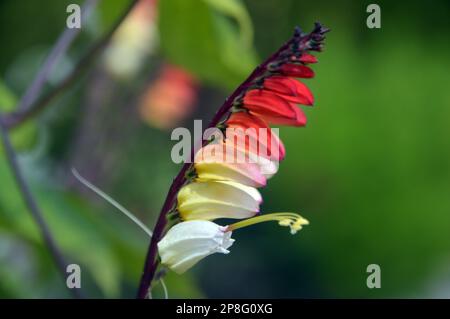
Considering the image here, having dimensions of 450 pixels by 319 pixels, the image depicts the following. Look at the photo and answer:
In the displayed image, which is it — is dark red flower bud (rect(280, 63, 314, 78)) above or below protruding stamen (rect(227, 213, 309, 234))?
above

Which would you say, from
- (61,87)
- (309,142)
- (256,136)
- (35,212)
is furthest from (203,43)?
(309,142)

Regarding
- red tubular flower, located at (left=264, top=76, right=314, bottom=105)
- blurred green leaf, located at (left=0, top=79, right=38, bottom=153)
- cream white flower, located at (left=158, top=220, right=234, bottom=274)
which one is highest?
blurred green leaf, located at (left=0, top=79, right=38, bottom=153)

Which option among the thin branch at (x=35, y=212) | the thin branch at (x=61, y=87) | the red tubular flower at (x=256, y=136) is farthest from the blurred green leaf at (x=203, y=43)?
the red tubular flower at (x=256, y=136)

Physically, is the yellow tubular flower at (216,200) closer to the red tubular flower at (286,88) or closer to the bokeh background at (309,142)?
the red tubular flower at (286,88)

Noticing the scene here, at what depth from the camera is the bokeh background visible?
4.54ft

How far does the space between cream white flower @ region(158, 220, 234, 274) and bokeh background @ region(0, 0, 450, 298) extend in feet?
2.29

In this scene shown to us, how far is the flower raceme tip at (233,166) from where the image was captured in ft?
1.38

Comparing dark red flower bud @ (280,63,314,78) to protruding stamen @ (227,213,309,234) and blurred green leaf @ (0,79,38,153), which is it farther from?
blurred green leaf @ (0,79,38,153)

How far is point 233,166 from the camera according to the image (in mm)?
428

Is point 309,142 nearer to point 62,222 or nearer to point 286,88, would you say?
point 62,222

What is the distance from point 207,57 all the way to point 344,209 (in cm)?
147

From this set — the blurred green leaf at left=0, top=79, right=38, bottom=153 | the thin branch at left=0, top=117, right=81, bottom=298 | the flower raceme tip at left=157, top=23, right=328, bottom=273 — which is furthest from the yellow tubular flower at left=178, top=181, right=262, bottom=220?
the blurred green leaf at left=0, top=79, right=38, bottom=153
